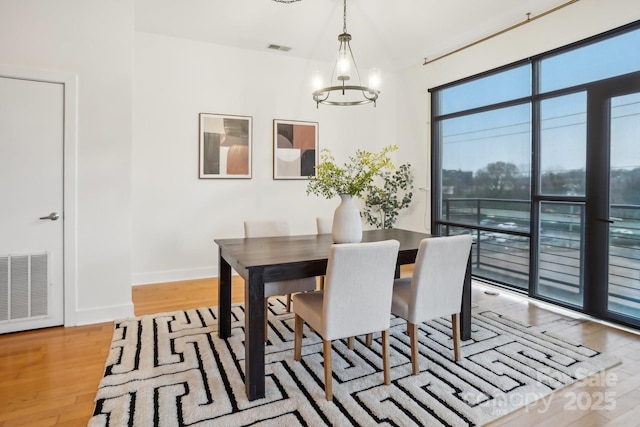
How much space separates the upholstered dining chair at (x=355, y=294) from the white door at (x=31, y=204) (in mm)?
2352

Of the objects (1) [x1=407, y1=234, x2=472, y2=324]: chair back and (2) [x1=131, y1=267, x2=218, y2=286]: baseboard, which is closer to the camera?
(1) [x1=407, y1=234, x2=472, y2=324]: chair back

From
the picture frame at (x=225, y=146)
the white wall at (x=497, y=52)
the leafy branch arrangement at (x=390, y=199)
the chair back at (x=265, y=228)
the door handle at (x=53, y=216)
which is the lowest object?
the chair back at (x=265, y=228)

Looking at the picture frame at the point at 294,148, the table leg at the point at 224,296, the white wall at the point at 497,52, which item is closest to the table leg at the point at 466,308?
the table leg at the point at 224,296

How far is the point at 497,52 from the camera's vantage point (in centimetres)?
422

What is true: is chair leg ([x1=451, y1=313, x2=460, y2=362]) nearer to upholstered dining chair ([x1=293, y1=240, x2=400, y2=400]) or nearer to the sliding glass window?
upholstered dining chair ([x1=293, y1=240, x2=400, y2=400])

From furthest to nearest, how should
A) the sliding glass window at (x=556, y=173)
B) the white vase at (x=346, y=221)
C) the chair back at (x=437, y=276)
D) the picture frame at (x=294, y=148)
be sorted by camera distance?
the picture frame at (x=294, y=148) < the sliding glass window at (x=556, y=173) < the white vase at (x=346, y=221) < the chair back at (x=437, y=276)

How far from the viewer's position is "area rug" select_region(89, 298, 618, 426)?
1.91 metres

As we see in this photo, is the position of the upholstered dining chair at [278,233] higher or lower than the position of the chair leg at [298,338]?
higher

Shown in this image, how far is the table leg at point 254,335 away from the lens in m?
2.05

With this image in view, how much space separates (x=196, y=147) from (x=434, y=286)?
11.4 ft

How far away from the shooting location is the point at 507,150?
424 centimetres

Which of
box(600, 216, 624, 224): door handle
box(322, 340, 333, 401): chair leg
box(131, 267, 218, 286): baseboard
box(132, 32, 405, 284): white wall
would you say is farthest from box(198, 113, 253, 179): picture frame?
box(600, 216, 624, 224): door handle

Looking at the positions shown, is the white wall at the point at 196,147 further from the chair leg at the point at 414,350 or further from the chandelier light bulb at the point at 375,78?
the chair leg at the point at 414,350

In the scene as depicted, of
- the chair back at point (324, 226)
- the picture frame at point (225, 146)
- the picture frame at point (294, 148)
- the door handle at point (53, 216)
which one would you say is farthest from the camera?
the picture frame at point (294, 148)
